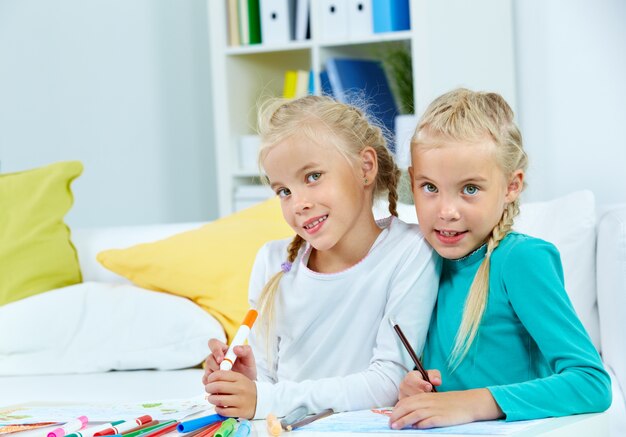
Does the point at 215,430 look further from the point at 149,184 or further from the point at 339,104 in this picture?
the point at 149,184

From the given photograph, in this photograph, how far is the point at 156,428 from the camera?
3.28 feet

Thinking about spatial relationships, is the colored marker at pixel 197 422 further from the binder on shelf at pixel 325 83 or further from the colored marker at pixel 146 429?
the binder on shelf at pixel 325 83

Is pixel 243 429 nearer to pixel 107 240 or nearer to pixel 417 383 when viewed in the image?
pixel 417 383

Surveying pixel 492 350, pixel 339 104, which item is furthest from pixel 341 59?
pixel 492 350

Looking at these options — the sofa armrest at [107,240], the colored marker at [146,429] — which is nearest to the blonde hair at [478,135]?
the colored marker at [146,429]

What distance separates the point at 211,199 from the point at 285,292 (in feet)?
8.00

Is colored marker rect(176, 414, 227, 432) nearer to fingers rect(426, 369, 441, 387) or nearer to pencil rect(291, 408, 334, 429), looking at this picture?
pencil rect(291, 408, 334, 429)

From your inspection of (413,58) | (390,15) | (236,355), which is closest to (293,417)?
(236,355)

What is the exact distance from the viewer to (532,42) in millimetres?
2475

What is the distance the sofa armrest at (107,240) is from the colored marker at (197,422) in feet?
3.63

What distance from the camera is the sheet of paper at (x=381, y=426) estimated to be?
95 cm

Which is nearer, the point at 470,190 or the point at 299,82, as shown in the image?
the point at 470,190

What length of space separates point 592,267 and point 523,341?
59cm

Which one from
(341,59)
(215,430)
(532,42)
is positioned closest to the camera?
(215,430)
